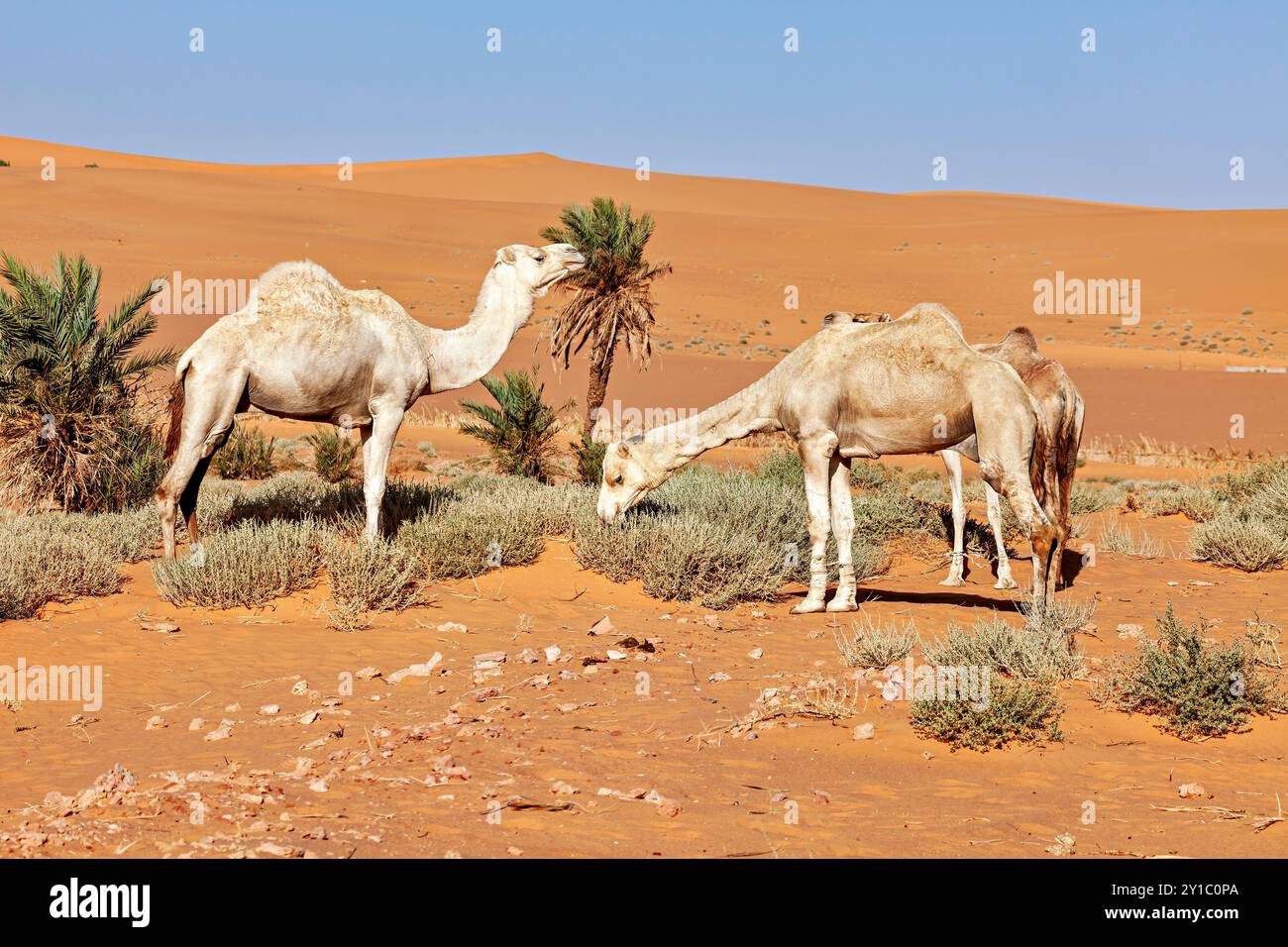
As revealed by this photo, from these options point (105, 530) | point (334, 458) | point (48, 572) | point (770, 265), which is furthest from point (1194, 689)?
point (770, 265)

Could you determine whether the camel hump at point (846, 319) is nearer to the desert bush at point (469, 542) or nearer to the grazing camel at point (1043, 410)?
the grazing camel at point (1043, 410)

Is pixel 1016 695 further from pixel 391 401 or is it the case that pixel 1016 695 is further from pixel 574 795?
pixel 391 401

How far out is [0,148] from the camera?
141250mm

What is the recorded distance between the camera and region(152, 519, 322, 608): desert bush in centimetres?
992

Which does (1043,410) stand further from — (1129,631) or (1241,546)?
(1241,546)

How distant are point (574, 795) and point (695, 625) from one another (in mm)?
4240

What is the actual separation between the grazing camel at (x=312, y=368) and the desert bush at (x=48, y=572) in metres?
0.62

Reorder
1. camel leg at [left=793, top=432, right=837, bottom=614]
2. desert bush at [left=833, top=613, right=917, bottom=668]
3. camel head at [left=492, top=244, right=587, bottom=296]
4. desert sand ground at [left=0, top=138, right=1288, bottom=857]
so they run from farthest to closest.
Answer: camel head at [left=492, top=244, right=587, bottom=296] < camel leg at [left=793, top=432, right=837, bottom=614] < desert bush at [left=833, top=613, right=917, bottom=668] < desert sand ground at [left=0, top=138, right=1288, bottom=857]

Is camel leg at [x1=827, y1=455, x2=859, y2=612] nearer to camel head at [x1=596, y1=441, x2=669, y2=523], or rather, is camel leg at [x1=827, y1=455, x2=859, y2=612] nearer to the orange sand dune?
camel head at [x1=596, y1=441, x2=669, y2=523]

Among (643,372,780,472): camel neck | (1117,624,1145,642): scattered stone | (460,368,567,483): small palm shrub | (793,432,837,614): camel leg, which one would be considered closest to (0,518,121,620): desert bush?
(643,372,780,472): camel neck

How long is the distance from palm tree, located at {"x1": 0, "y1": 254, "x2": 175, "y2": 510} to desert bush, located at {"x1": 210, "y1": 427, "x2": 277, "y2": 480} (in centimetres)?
602

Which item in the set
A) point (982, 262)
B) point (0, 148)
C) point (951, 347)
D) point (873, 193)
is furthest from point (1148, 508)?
point (0, 148)

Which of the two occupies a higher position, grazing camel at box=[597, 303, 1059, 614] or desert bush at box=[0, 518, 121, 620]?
grazing camel at box=[597, 303, 1059, 614]

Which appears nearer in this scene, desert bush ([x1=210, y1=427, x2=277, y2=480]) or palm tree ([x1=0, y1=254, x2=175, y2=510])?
palm tree ([x1=0, y1=254, x2=175, y2=510])
